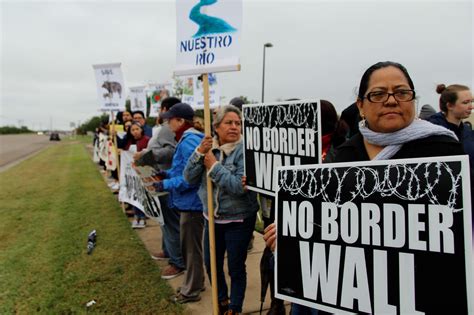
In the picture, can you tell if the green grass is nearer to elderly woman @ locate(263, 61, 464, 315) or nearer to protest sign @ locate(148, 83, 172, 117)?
elderly woman @ locate(263, 61, 464, 315)

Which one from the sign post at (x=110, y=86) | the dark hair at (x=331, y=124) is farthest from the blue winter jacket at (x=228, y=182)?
the sign post at (x=110, y=86)

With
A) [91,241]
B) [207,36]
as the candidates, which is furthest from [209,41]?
[91,241]

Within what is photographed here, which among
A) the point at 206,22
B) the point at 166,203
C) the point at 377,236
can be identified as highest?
the point at 206,22

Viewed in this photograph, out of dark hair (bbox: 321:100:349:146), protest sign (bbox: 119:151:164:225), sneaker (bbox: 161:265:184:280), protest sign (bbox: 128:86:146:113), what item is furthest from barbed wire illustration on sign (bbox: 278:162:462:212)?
protest sign (bbox: 128:86:146:113)

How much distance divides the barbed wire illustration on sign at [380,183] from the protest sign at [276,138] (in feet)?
2.20

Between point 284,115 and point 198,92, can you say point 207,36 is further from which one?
point 198,92

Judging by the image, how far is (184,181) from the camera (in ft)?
11.3

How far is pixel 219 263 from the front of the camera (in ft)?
10.5

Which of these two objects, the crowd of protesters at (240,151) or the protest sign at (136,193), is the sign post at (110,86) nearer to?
the protest sign at (136,193)

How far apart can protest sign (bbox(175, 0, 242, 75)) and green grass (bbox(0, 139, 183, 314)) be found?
226 cm

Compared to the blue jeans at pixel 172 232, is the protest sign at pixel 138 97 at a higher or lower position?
higher

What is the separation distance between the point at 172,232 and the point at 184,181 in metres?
1.11

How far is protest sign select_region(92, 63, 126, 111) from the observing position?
7.41m

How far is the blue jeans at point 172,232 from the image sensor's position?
4.23 metres
